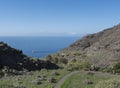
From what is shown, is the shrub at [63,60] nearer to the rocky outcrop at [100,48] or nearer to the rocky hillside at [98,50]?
the rocky hillside at [98,50]

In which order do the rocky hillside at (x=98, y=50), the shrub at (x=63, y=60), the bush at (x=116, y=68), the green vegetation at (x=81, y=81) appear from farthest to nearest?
1. the shrub at (x=63, y=60)
2. the rocky hillside at (x=98, y=50)
3. the bush at (x=116, y=68)
4. the green vegetation at (x=81, y=81)

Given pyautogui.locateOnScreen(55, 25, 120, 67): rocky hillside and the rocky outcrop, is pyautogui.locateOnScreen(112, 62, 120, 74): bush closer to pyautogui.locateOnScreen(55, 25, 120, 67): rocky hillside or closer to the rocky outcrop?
pyautogui.locateOnScreen(55, 25, 120, 67): rocky hillside

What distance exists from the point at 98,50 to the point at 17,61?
100ft

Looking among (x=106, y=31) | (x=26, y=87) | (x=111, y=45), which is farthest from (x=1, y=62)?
(x=106, y=31)

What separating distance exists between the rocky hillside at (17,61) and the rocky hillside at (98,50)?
36.8ft

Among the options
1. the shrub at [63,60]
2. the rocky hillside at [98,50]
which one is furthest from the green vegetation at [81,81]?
the shrub at [63,60]

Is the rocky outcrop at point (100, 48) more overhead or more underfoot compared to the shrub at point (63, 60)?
more overhead

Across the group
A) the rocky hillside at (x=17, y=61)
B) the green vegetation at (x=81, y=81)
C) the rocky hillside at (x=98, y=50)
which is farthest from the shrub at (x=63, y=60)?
the green vegetation at (x=81, y=81)

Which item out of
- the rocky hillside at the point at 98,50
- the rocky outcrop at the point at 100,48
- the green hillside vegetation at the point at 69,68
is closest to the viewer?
the green hillside vegetation at the point at 69,68

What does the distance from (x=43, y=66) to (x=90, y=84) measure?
96.5 feet

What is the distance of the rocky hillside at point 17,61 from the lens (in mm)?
64000

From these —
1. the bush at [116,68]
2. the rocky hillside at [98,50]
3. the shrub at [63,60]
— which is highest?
the rocky hillside at [98,50]

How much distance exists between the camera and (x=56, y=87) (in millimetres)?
39469

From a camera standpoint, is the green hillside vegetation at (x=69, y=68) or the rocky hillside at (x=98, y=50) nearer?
the green hillside vegetation at (x=69, y=68)
